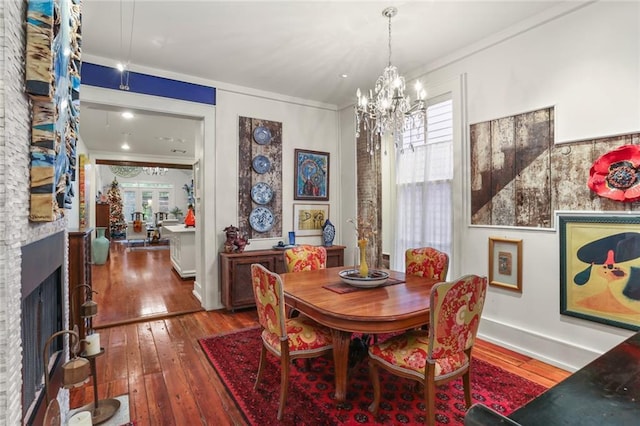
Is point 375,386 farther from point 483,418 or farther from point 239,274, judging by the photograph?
point 239,274

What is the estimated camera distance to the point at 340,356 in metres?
1.97

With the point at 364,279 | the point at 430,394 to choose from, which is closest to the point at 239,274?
the point at 364,279

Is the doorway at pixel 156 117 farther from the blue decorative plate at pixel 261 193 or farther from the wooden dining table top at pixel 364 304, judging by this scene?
the wooden dining table top at pixel 364 304

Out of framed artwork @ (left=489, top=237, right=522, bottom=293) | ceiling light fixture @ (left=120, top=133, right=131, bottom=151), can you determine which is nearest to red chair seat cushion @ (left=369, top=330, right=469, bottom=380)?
framed artwork @ (left=489, top=237, right=522, bottom=293)

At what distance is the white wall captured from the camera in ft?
7.43

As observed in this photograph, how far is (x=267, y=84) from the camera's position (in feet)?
13.6

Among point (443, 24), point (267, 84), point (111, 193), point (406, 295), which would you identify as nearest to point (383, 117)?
point (443, 24)

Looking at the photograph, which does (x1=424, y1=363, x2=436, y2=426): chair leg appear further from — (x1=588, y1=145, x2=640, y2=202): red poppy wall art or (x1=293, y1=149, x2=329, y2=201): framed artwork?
(x1=293, y1=149, x2=329, y2=201): framed artwork

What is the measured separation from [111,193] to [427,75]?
1205 centimetres

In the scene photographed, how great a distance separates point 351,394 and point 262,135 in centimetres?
334

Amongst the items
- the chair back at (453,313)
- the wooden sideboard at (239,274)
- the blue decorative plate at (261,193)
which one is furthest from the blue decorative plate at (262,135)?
the chair back at (453,313)

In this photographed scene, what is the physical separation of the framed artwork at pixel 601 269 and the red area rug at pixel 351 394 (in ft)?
2.41

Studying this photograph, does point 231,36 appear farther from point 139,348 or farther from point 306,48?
point 139,348

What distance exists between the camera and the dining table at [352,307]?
177cm
